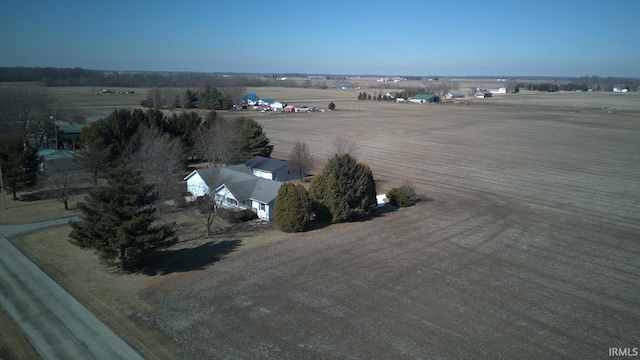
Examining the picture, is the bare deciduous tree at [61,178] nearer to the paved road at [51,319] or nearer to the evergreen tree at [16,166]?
the evergreen tree at [16,166]

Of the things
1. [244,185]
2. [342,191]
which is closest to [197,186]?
[244,185]

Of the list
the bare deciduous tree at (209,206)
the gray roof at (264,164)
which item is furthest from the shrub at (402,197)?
the bare deciduous tree at (209,206)

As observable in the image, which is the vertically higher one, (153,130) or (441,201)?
(153,130)

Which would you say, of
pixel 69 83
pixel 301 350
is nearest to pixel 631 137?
pixel 301 350

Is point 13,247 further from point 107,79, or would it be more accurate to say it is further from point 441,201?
point 107,79

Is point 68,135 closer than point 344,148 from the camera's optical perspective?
No

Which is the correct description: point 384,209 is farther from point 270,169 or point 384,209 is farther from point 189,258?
point 189,258

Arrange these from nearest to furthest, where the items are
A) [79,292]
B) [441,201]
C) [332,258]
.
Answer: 1. [79,292]
2. [332,258]
3. [441,201]
